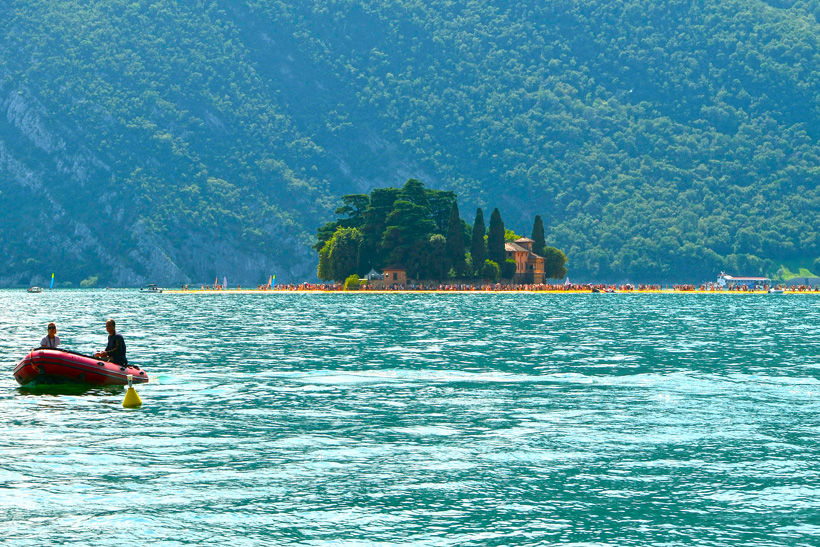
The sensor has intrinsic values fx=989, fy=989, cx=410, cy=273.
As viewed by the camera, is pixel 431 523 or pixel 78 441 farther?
pixel 78 441

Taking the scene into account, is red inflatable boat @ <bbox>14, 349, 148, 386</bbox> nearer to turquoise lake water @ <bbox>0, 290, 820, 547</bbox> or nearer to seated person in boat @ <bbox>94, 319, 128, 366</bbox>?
seated person in boat @ <bbox>94, 319, 128, 366</bbox>

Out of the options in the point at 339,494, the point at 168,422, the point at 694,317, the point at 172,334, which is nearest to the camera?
the point at 339,494

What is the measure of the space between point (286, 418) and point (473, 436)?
701cm

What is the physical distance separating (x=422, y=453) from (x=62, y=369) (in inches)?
743

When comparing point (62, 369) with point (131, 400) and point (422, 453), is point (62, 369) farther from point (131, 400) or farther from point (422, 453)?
point (422, 453)

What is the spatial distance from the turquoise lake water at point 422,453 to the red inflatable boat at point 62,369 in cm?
79

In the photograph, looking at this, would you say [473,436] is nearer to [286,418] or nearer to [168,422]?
[286,418]

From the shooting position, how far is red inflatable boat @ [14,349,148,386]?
39.2 metres

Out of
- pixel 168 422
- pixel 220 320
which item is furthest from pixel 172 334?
pixel 168 422

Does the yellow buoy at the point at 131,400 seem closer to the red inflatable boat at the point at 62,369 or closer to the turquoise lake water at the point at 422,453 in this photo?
the turquoise lake water at the point at 422,453

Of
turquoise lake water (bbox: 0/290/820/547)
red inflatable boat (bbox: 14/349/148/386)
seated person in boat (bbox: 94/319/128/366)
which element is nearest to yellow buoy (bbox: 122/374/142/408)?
turquoise lake water (bbox: 0/290/820/547)

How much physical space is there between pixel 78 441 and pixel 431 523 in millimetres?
13026

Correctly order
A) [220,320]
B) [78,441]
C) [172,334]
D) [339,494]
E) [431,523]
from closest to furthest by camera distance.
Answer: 1. [431,523]
2. [339,494]
3. [78,441]
4. [172,334]
5. [220,320]

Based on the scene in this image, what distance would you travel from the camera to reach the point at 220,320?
100 meters
